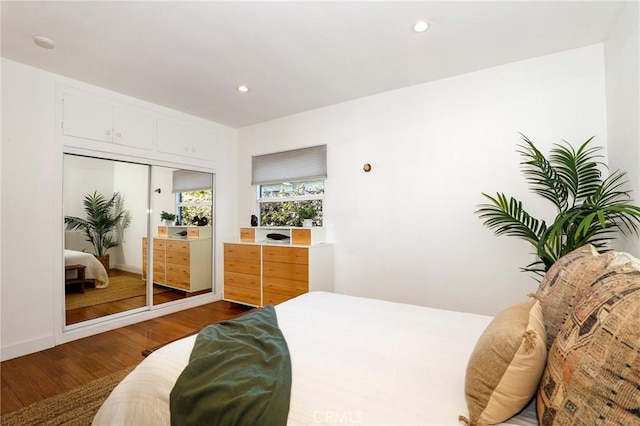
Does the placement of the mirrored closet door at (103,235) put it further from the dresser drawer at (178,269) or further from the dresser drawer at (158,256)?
the dresser drawer at (178,269)

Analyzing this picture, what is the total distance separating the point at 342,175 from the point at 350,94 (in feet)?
3.09

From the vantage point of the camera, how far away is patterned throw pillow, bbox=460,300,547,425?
83cm

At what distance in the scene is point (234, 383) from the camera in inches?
40.5

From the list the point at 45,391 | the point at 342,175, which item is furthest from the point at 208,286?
the point at 342,175

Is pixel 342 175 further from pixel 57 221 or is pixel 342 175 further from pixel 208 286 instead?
pixel 57 221

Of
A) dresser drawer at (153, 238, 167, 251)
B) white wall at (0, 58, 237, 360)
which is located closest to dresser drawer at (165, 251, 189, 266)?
dresser drawer at (153, 238, 167, 251)

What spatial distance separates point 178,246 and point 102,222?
2.96 feet

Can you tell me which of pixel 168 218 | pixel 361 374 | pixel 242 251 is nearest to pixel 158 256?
pixel 168 218

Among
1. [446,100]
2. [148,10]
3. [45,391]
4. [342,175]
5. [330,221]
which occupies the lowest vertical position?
[45,391]

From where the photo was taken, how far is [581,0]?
6.12ft

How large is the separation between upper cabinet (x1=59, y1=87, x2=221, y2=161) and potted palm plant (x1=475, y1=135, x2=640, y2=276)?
3671mm

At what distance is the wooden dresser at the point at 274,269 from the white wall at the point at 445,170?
318 millimetres

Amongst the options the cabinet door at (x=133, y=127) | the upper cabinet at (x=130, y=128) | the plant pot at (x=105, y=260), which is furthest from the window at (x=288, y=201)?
the plant pot at (x=105, y=260)

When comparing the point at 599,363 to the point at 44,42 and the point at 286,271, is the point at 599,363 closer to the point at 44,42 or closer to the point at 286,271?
the point at 286,271
